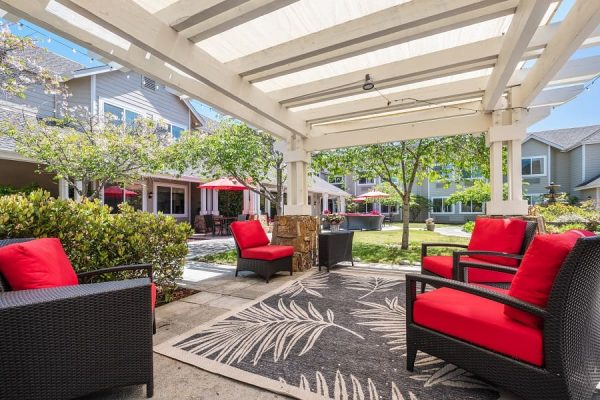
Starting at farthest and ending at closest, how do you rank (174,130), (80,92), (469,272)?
(174,130) < (80,92) < (469,272)

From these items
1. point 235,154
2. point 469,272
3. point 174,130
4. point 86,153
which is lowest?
point 469,272

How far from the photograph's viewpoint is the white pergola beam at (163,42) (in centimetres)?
254

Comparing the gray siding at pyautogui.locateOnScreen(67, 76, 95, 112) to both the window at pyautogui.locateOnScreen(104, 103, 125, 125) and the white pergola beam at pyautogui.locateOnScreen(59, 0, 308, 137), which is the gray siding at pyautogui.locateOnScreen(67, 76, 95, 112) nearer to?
the window at pyautogui.locateOnScreen(104, 103, 125, 125)

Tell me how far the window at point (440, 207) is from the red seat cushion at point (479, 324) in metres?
23.2

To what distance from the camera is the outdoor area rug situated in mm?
2064

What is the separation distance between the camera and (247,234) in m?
5.34

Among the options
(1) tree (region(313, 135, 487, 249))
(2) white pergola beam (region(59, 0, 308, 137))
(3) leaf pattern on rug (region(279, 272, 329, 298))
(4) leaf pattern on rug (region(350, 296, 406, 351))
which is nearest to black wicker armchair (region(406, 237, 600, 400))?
(4) leaf pattern on rug (region(350, 296, 406, 351))

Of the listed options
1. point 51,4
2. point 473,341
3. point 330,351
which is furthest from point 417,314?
point 51,4

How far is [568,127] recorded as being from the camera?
2072 cm

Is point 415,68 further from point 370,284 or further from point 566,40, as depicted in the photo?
point 370,284

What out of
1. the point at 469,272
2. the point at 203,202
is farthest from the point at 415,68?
the point at 203,202

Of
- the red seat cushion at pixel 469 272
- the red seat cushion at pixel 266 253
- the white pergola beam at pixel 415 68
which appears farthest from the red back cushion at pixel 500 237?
the red seat cushion at pixel 266 253

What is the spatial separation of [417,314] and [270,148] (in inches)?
275

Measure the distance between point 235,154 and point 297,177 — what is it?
202 cm
